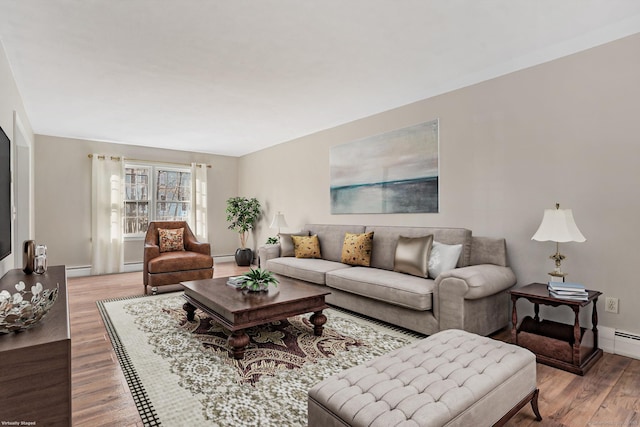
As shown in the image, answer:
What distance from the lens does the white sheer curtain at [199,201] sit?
7.01 m

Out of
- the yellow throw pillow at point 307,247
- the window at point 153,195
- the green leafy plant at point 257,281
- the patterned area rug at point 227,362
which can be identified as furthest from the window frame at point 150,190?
the green leafy plant at point 257,281

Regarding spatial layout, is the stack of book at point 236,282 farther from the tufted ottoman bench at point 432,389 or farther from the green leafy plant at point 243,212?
the green leafy plant at point 243,212

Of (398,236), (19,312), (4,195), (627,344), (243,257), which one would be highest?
(4,195)

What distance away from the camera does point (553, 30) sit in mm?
2568

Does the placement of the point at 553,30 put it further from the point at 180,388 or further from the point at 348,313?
the point at 180,388

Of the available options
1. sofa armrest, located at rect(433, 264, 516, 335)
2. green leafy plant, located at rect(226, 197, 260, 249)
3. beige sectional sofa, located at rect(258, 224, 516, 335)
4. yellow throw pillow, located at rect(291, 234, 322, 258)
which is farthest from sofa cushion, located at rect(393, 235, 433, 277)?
green leafy plant, located at rect(226, 197, 260, 249)

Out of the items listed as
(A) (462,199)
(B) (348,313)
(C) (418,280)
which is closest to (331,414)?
(C) (418,280)

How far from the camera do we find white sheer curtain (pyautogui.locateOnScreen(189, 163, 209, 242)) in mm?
7008

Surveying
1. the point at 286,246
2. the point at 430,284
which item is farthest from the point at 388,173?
the point at 286,246

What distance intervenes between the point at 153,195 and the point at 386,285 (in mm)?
5330

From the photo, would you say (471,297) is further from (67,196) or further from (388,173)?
(67,196)

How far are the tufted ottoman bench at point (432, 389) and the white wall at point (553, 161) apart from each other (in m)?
1.53

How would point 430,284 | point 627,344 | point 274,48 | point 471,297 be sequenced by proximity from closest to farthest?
point 627,344 → point 471,297 → point 274,48 → point 430,284

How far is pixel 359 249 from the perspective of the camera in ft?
13.4
